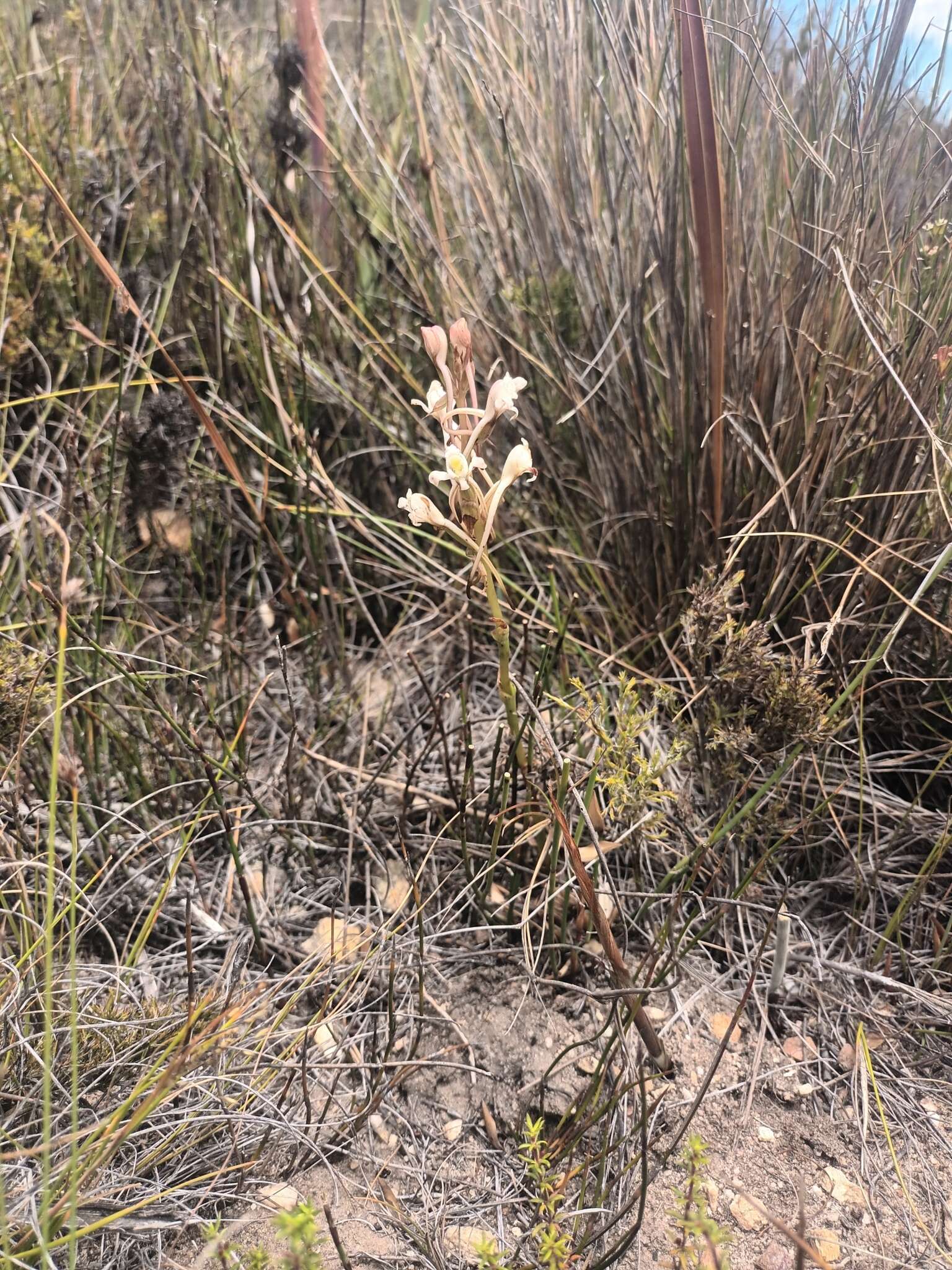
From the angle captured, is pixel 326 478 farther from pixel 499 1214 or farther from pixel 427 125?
pixel 499 1214

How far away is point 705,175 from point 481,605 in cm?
76

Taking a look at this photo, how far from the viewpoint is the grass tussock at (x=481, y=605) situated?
1.03m

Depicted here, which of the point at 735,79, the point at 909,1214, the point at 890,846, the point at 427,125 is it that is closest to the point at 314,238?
the point at 427,125

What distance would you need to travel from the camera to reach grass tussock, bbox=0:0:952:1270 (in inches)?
40.6

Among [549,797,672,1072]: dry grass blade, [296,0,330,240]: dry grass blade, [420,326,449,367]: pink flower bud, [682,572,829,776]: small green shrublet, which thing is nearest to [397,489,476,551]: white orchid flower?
[420,326,449,367]: pink flower bud

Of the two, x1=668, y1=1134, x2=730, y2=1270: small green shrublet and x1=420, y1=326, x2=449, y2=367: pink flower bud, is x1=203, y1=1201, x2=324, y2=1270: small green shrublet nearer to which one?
x1=668, y1=1134, x2=730, y2=1270: small green shrublet

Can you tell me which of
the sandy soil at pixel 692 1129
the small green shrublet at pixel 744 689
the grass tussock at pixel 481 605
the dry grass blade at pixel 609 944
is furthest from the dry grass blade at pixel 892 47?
the sandy soil at pixel 692 1129

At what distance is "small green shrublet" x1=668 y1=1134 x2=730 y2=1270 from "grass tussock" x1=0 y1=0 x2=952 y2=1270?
0.01 metres

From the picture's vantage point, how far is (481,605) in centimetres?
155

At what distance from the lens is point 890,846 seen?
1.27 meters

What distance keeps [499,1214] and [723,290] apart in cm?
125

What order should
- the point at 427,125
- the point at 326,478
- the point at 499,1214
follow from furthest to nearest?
the point at 427,125
the point at 326,478
the point at 499,1214

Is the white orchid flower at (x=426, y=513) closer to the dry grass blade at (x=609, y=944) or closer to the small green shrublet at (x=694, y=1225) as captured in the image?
Result: the dry grass blade at (x=609, y=944)

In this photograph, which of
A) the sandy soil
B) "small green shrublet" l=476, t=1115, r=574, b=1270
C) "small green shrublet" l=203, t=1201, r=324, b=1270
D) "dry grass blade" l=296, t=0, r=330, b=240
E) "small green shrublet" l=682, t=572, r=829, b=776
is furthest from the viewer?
"dry grass blade" l=296, t=0, r=330, b=240
